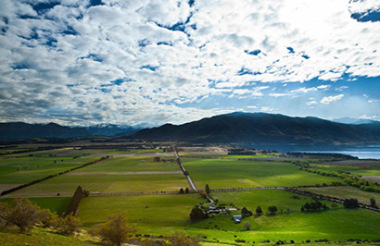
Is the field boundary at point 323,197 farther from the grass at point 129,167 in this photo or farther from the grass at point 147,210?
the grass at point 129,167

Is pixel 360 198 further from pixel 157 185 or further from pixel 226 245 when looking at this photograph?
pixel 157 185

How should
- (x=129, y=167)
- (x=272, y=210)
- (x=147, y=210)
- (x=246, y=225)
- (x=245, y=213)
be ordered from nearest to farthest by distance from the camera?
(x=246, y=225) → (x=245, y=213) → (x=272, y=210) → (x=147, y=210) → (x=129, y=167)

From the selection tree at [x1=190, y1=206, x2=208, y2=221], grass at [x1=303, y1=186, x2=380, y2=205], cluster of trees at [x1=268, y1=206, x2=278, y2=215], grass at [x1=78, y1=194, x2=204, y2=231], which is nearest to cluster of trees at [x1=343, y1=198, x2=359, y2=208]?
grass at [x1=303, y1=186, x2=380, y2=205]

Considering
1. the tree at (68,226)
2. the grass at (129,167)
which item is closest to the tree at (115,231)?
the tree at (68,226)

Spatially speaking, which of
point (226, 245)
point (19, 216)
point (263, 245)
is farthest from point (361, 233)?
point (19, 216)

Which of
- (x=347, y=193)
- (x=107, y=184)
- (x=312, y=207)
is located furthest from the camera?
(x=107, y=184)

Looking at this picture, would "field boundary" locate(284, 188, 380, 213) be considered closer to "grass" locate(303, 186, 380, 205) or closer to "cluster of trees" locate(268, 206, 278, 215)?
"grass" locate(303, 186, 380, 205)

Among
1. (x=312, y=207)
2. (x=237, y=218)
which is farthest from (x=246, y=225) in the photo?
(x=312, y=207)

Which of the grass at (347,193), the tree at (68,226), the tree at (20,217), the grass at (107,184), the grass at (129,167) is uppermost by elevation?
the tree at (20,217)

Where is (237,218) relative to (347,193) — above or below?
below

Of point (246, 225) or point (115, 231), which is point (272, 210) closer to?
A: point (246, 225)

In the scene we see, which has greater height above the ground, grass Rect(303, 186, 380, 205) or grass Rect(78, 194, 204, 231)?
grass Rect(303, 186, 380, 205)
